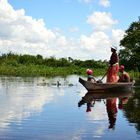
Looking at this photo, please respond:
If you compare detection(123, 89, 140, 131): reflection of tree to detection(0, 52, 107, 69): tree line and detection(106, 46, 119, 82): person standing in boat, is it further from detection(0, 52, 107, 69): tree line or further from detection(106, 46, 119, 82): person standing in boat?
detection(0, 52, 107, 69): tree line

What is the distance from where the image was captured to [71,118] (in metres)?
14.9

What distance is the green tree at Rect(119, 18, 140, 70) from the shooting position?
2707 inches

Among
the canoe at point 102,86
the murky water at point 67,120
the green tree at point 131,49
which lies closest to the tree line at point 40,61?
the green tree at point 131,49

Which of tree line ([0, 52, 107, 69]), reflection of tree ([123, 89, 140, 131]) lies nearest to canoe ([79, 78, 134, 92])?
reflection of tree ([123, 89, 140, 131])

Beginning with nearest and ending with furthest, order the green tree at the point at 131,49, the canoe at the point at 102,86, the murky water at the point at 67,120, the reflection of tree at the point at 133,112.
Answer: the murky water at the point at 67,120 → the reflection of tree at the point at 133,112 → the canoe at the point at 102,86 → the green tree at the point at 131,49

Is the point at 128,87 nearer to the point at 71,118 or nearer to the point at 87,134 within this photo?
the point at 71,118

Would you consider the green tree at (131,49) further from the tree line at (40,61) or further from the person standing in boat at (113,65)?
the person standing in boat at (113,65)

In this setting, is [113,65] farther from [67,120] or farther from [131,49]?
[131,49]

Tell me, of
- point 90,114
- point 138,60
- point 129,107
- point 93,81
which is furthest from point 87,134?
point 138,60

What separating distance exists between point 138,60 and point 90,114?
174 feet

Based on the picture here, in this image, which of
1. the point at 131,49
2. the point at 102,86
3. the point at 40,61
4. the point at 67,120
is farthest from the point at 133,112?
the point at 40,61

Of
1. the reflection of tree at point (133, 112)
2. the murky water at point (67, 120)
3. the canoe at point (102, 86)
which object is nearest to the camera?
the murky water at point (67, 120)

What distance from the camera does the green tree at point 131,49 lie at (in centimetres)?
6875

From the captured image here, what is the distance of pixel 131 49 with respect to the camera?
69.4m
